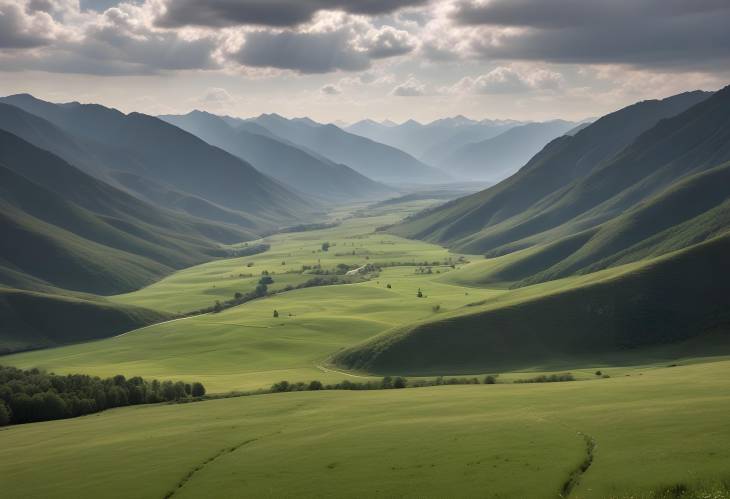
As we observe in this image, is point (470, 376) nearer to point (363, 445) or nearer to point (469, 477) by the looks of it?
point (363, 445)

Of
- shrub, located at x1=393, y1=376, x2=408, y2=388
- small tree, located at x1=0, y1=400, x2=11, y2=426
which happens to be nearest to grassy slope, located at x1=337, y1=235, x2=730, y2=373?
shrub, located at x1=393, y1=376, x2=408, y2=388

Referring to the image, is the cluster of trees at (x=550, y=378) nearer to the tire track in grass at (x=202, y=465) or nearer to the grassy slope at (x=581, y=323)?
the grassy slope at (x=581, y=323)

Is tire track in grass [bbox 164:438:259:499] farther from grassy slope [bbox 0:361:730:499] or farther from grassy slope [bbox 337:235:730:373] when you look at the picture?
grassy slope [bbox 337:235:730:373]

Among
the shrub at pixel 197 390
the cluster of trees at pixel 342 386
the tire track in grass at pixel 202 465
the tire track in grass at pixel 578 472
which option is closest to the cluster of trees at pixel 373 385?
the cluster of trees at pixel 342 386

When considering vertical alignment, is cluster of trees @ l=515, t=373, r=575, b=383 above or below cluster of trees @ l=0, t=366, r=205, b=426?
below

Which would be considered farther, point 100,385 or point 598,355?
point 598,355

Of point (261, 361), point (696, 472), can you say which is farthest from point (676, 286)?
point (696, 472)
